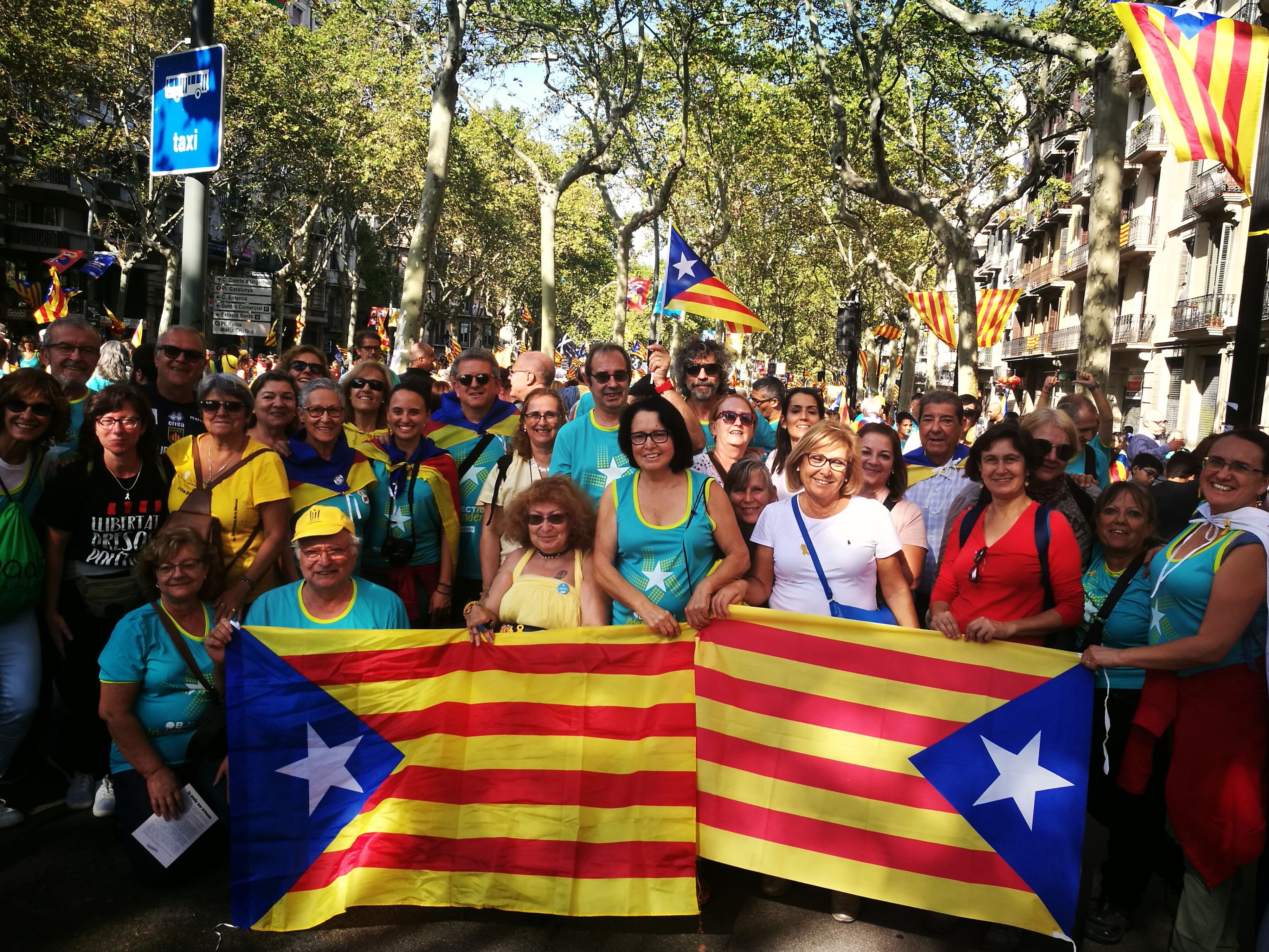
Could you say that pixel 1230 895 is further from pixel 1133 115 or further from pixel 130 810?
pixel 1133 115

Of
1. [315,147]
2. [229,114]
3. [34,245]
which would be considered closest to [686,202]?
[315,147]

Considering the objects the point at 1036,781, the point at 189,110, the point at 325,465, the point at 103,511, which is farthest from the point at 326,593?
the point at 189,110

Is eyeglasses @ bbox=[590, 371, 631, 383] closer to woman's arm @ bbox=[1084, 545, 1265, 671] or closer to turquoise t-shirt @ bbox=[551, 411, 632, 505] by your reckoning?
turquoise t-shirt @ bbox=[551, 411, 632, 505]

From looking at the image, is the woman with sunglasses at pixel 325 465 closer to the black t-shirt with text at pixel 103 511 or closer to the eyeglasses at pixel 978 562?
the black t-shirt with text at pixel 103 511

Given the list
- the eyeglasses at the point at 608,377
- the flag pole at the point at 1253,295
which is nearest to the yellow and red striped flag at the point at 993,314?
the flag pole at the point at 1253,295

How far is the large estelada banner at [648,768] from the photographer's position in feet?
12.2

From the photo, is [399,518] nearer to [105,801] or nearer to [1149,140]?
[105,801]

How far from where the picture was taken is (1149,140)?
35.2 m

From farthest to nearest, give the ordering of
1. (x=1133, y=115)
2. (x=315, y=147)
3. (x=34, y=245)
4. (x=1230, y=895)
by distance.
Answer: (x=34, y=245) < (x=1133, y=115) < (x=315, y=147) < (x=1230, y=895)

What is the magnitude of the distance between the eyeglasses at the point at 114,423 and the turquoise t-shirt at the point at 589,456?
1996 mm

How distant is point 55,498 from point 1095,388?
26.8 ft

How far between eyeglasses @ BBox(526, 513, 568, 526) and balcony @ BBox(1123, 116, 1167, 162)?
37230 mm

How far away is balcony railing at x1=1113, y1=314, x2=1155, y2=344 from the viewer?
36.0 meters

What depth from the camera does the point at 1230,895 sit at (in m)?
3.50
